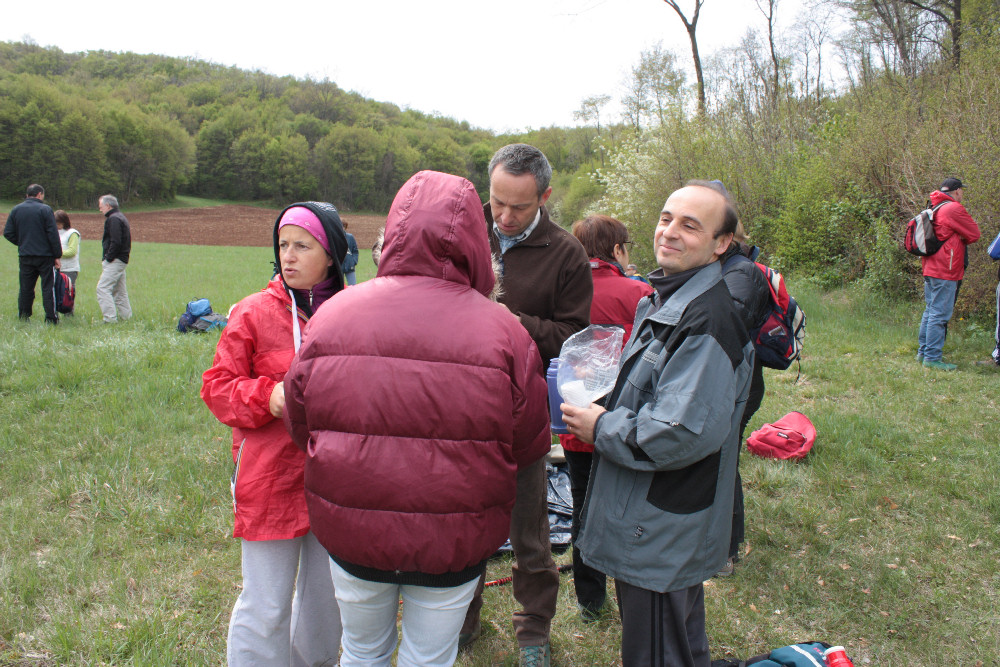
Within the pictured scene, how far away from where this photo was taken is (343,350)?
1.58 m

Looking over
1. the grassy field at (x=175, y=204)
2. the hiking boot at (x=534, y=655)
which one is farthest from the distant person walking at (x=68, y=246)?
the grassy field at (x=175, y=204)

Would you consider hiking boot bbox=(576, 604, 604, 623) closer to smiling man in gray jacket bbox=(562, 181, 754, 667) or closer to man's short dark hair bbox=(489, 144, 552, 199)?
smiling man in gray jacket bbox=(562, 181, 754, 667)

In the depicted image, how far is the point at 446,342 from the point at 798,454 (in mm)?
4039

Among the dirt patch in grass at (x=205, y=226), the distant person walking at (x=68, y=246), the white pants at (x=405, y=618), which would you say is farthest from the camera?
the dirt patch in grass at (x=205, y=226)

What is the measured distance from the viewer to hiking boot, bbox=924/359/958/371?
23.6ft

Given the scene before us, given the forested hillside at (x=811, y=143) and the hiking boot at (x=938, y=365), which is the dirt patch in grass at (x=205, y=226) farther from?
the hiking boot at (x=938, y=365)

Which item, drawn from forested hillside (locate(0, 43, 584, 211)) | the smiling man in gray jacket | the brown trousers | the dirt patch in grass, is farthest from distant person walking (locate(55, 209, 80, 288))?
forested hillside (locate(0, 43, 584, 211))

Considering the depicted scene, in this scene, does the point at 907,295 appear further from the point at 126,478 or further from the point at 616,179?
the point at 616,179

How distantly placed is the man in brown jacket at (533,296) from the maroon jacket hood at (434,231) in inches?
39.1

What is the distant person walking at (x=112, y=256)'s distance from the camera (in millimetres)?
9523

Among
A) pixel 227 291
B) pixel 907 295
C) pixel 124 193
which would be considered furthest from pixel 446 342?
pixel 124 193

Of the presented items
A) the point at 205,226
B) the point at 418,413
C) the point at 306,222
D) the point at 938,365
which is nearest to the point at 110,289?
the point at 306,222

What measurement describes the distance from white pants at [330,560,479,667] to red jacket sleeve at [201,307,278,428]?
0.60m

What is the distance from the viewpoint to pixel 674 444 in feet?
6.07
